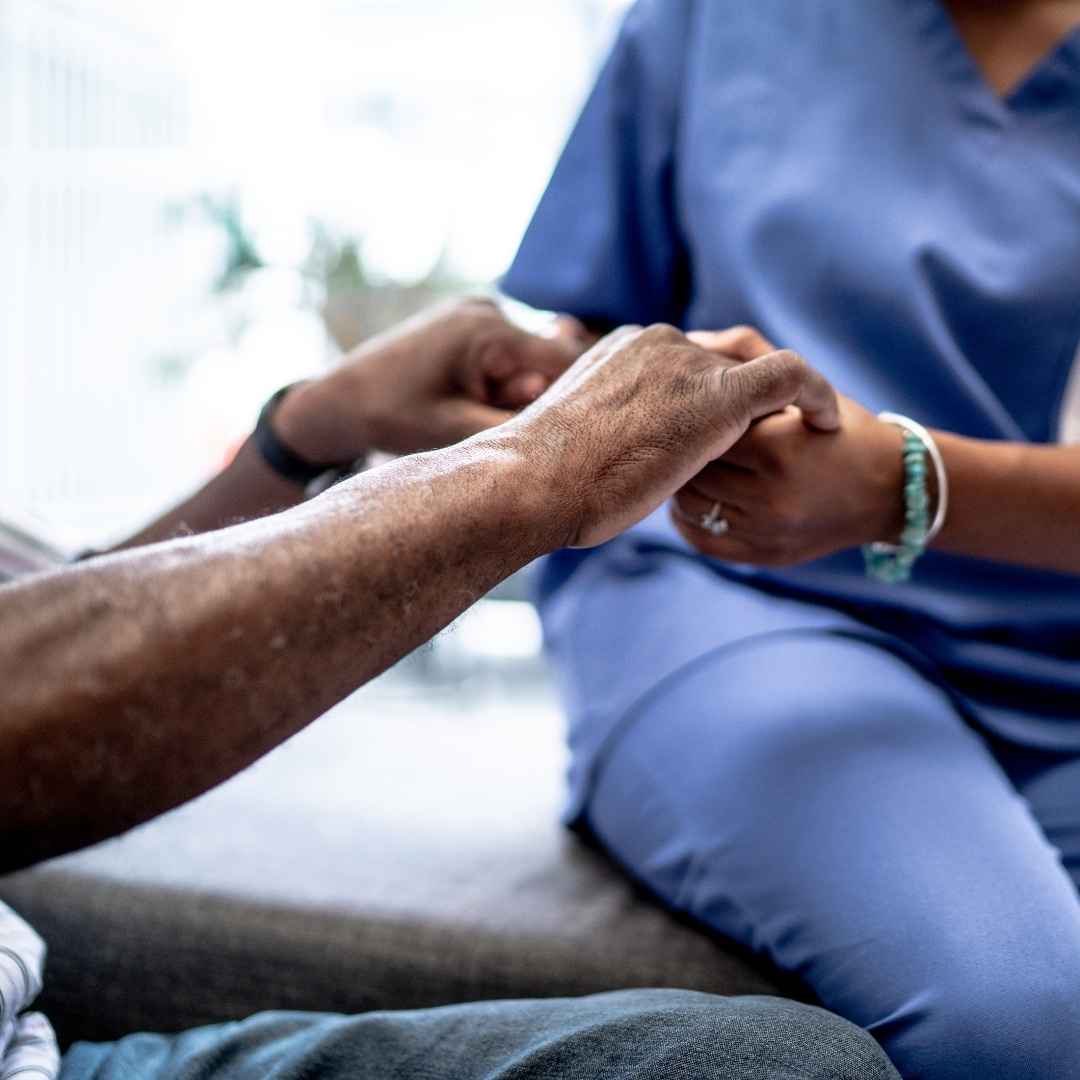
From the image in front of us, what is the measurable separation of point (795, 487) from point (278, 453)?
1.30ft

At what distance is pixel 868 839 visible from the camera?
69cm

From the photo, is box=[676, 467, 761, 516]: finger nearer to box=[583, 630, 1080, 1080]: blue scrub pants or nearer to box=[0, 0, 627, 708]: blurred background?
box=[583, 630, 1080, 1080]: blue scrub pants

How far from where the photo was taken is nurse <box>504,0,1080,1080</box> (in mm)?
678

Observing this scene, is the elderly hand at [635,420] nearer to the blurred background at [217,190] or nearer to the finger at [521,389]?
the finger at [521,389]

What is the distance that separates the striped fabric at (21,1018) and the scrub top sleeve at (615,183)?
65 cm

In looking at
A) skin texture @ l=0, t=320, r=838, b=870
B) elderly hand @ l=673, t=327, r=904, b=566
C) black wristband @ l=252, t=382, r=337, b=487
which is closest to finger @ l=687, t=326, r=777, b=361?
elderly hand @ l=673, t=327, r=904, b=566

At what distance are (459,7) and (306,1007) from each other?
7.85 ft

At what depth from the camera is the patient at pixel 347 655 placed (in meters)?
0.42

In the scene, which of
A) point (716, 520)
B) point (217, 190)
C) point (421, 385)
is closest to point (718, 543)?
point (716, 520)

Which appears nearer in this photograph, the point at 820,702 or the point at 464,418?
the point at 820,702

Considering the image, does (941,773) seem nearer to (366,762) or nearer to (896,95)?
(896,95)

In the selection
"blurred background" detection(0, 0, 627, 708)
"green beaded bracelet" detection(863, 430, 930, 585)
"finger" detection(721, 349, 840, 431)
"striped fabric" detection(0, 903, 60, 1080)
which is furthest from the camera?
"blurred background" detection(0, 0, 627, 708)

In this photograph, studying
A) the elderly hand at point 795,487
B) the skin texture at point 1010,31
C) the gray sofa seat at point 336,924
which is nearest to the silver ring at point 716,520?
the elderly hand at point 795,487

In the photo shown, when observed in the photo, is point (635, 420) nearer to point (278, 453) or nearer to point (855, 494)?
point (855, 494)
